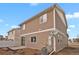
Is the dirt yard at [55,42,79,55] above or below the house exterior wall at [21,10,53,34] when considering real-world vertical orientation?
below

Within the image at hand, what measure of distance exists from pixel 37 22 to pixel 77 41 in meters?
Result: 0.47

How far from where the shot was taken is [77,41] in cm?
350

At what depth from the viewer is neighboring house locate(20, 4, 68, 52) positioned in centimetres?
350

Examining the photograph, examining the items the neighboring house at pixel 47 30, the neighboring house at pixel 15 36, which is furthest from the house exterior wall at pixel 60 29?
the neighboring house at pixel 15 36

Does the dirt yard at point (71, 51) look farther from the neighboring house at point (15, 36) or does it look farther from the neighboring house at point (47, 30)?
the neighboring house at point (15, 36)

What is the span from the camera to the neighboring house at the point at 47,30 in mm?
3500

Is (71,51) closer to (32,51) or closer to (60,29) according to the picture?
(60,29)

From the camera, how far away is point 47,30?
3.50 meters

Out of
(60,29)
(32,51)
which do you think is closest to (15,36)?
(32,51)

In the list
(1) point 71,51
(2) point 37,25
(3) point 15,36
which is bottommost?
(1) point 71,51

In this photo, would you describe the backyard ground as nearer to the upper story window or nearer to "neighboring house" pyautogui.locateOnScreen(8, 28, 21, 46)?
"neighboring house" pyautogui.locateOnScreen(8, 28, 21, 46)

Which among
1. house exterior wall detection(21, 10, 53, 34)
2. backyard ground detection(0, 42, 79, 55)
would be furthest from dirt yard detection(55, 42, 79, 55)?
house exterior wall detection(21, 10, 53, 34)

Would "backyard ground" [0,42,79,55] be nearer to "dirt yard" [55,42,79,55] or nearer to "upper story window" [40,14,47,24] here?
"dirt yard" [55,42,79,55]

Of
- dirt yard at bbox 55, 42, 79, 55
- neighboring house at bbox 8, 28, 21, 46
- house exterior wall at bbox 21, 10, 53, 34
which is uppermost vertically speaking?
house exterior wall at bbox 21, 10, 53, 34
